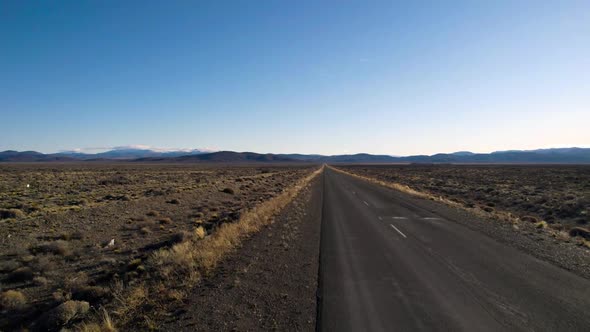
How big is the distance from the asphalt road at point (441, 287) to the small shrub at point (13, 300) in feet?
23.3

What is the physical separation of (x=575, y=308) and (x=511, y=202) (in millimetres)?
26220

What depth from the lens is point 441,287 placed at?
7.23m

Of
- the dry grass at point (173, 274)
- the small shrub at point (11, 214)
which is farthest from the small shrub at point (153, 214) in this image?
the dry grass at point (173, 274)

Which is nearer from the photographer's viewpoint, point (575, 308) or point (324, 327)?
point (324, 327)

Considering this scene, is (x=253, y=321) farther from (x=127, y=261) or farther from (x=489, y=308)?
(x=127, y=261)

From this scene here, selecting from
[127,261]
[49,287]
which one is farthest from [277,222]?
[49,287]

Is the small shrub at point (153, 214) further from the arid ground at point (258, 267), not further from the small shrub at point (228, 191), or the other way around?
the small shrub at point (228, 191)

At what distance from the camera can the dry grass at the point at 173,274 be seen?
252 inches

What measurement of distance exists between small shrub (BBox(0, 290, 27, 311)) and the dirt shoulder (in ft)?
14.3

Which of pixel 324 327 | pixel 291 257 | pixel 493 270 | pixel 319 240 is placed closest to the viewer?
pixel 324 327

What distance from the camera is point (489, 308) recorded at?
6168mm

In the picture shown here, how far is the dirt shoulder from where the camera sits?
5637 mm

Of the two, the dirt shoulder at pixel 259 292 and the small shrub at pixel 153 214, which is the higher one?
the dirt shoulder at pixel 259 292

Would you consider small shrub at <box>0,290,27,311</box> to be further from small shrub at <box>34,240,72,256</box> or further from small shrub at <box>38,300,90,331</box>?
small shrub at <box>34,240,72,256</box>
